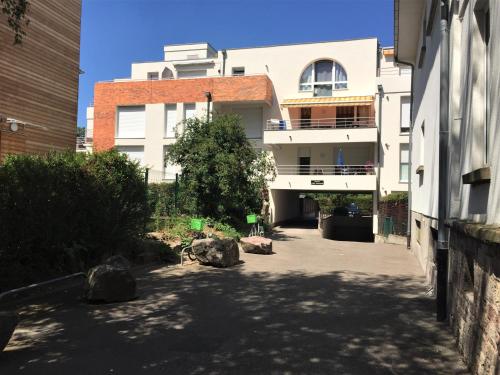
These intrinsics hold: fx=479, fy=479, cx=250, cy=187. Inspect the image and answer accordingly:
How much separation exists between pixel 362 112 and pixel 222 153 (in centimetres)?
1538

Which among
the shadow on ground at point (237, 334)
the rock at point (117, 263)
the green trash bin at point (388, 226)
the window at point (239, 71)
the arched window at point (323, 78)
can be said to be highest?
the window at point (239, 71)

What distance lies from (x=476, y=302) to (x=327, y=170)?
2603 centimetres

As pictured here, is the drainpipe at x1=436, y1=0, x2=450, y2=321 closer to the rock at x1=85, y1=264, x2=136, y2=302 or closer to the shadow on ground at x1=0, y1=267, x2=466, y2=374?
the shadow on ground at x1=0, y1=267, x2=466, y2=374

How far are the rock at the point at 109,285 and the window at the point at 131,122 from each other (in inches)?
1064

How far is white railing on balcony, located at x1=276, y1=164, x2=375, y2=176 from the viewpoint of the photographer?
95.1 feet

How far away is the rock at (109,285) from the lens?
7781 mm

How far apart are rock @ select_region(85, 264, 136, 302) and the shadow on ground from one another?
0.75 feet

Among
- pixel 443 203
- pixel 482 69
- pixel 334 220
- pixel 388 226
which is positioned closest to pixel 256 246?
pixel 443 203

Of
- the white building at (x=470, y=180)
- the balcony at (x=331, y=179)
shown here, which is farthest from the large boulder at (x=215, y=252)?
the balcony at (x=331, y=179)

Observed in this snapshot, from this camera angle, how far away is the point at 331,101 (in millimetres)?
30547

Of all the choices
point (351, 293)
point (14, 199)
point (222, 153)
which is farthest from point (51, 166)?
point (222, 153)

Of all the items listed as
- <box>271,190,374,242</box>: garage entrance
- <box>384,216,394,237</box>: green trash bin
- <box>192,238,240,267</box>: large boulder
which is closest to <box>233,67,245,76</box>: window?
<box>271,190,374,242</box>: garage entrance

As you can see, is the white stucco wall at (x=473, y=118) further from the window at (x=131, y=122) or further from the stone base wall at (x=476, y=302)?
the window at (x=131, y=122)

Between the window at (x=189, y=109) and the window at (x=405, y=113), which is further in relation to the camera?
the window at (x=189, y=109)
